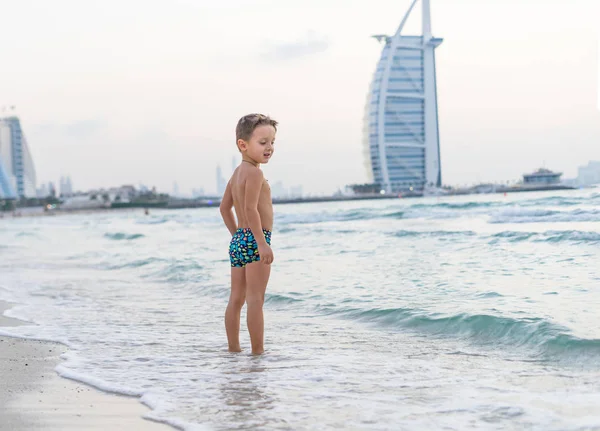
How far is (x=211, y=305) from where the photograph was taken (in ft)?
21.1

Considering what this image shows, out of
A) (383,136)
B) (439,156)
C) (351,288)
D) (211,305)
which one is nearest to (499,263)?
(351,288)

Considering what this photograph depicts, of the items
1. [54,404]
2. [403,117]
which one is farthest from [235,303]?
[403,117]

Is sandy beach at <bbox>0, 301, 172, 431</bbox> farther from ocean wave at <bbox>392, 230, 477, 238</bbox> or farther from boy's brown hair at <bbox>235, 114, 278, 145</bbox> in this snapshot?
ocean wave at <bbox>392, 230, 477, 238</bbox>

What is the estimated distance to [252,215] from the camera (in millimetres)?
3723

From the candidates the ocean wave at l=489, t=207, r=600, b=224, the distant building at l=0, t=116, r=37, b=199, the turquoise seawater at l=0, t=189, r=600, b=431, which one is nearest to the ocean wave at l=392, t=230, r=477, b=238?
the turquoise seawater at l=0, t=189, r=600, b=431

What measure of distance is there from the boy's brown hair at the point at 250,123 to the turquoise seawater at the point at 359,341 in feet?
3.81

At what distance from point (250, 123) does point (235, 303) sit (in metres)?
0.96

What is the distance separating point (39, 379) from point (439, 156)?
11644cm

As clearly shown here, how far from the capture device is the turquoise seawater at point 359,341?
9.27ft

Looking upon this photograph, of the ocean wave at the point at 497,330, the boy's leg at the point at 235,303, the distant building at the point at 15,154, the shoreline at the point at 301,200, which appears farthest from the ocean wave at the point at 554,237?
the distant building at the point at 15,154

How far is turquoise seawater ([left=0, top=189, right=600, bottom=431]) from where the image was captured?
2.83 metres

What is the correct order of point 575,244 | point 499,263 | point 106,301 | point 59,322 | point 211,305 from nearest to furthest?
point 59,322 < point 211,305 < point 106,301 < point 499,263 < point 575,244

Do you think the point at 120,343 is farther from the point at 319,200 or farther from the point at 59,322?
the point at 319,200

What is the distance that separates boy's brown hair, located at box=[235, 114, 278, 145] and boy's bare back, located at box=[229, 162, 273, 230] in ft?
0.49
